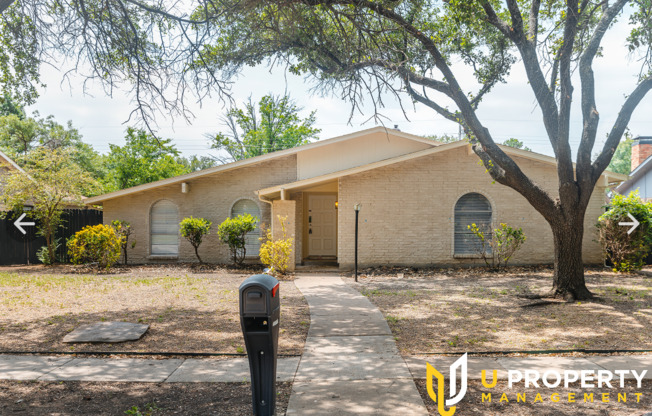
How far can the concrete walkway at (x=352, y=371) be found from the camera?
398 centimetres

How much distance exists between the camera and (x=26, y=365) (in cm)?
515

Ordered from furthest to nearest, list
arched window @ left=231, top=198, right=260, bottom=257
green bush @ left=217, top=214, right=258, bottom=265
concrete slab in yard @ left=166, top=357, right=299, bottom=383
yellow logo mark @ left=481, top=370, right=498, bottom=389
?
1. arched window @ left=231, top=198, right=260, bottom=257
2. green bush @ left=217, top=214, right=258, bottom=265
3. concrete slab in yard @ left=166, top=357, right=299, bottom=383
4. yellow logo mark @ left=481, top=370, right=498, bottom=389

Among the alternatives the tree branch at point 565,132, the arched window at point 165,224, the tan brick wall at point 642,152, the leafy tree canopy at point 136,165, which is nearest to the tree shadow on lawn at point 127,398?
the tree branch at point 565,132

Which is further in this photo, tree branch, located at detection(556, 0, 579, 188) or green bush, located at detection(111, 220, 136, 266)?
green bush, located at detection(111, 220, 136, 266)

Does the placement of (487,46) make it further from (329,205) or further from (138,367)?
(138,367)

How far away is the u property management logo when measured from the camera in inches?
156

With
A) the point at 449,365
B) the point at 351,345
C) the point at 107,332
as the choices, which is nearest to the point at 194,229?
the point at 107,332

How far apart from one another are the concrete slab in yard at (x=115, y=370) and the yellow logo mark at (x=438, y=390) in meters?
2.64

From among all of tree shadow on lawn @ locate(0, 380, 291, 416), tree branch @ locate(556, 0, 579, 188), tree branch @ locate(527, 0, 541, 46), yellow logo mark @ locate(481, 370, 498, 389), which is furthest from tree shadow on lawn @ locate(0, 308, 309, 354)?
tree branch @ locate(527, 0, 541, 46)

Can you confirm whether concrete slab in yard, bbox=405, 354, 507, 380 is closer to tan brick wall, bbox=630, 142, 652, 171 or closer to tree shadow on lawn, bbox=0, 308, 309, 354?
tree shadow on lawn, bbox=0, 308, 309, 354

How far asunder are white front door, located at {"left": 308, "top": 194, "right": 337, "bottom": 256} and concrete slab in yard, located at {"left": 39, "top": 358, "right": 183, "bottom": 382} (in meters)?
11.7

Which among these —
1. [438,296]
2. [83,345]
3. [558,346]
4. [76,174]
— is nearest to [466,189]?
Result: [438,296]

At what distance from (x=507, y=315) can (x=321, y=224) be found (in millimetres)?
9998

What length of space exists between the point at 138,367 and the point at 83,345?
4.40ft
